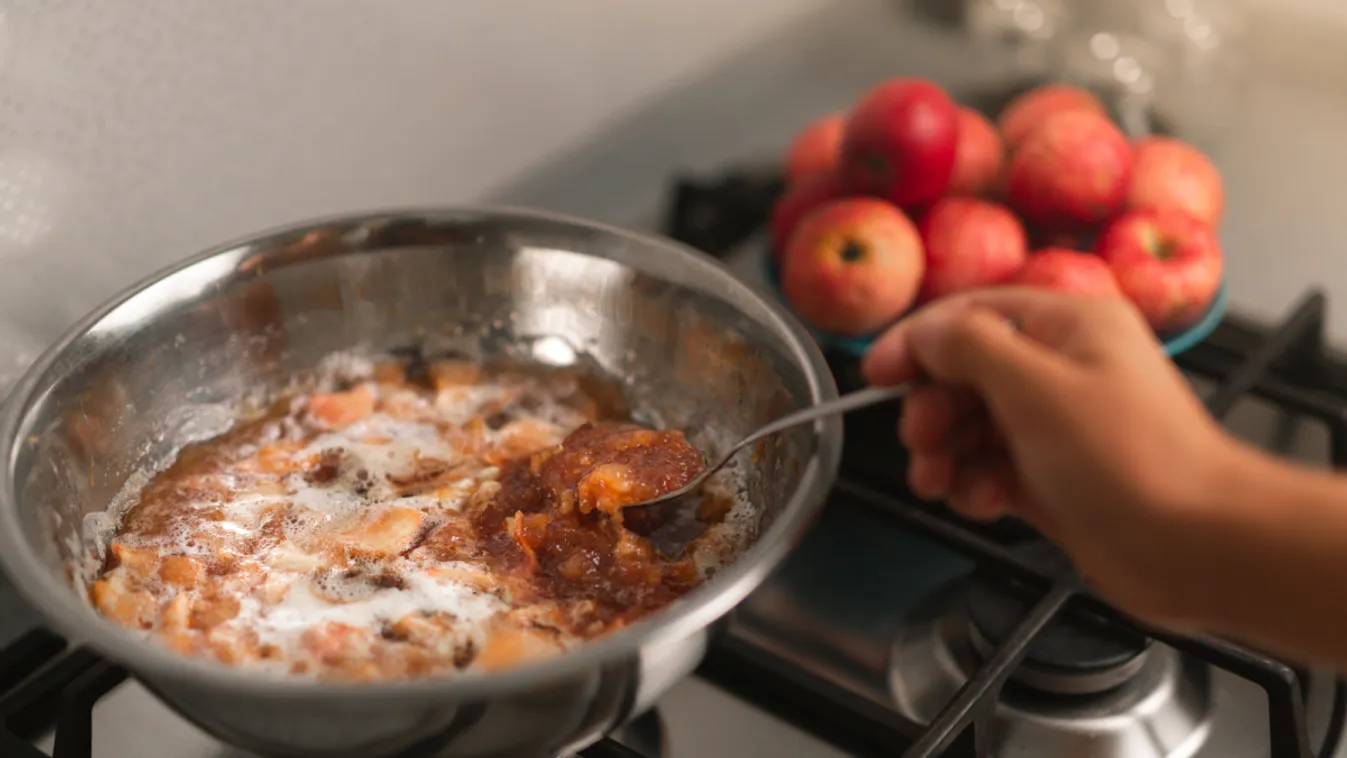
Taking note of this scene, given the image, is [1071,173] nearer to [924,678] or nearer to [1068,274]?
[1068,274]

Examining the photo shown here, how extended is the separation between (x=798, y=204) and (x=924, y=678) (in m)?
0.39

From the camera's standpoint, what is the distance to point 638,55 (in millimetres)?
1113

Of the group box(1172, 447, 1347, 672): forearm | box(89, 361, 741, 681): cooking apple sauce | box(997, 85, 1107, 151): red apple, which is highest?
box(1172, 447, 1347, 672): forearm

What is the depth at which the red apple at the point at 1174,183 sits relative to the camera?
3.13ft

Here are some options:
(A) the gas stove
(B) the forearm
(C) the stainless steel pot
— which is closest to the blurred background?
(C) the stainless steel pot

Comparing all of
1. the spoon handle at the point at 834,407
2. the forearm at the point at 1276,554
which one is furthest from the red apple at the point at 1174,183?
the forearm at the point at 1276,554

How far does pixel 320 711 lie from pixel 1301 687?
0.54 metres

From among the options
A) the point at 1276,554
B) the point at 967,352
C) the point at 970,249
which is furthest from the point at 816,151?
the point at 1276,554

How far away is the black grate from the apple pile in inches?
2.9

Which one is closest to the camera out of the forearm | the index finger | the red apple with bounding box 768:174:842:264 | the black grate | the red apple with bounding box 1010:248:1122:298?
the forearm

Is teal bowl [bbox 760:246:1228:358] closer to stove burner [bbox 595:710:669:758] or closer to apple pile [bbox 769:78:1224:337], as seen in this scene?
apple pile [bbox 769:78:1224:337]

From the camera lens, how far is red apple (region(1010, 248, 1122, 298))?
0.85 metres

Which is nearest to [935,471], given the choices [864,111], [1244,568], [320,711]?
[1244,568]

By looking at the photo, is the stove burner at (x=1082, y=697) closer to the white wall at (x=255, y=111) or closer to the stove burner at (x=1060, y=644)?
the stove burner at (x=1060, y=644)
